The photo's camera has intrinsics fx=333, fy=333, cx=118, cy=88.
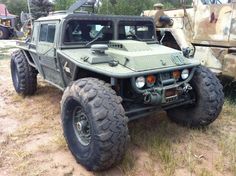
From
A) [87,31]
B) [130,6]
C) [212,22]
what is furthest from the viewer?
[130,6]

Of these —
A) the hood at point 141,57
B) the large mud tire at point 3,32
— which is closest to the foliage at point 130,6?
the large mud tire at point 3,32

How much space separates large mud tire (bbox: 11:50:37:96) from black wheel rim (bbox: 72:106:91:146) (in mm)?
2462

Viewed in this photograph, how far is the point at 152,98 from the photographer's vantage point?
368cm

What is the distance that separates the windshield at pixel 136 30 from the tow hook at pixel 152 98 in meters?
1.43

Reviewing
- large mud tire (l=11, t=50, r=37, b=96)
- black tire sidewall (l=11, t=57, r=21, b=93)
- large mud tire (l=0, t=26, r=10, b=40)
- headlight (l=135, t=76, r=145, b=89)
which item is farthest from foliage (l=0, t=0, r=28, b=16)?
headlight (l=135, t=76, r=145, b=89)

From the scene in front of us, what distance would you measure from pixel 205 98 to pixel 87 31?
1851 millimetres

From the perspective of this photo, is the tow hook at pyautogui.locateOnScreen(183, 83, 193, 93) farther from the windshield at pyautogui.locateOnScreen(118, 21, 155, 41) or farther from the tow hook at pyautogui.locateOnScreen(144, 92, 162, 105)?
the windshield at pyautogui.locateOnScreen(118, 21, 155, 41)

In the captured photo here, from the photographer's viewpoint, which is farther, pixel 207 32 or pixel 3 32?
pixel 3 32

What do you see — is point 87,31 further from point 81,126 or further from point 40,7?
point 40,7

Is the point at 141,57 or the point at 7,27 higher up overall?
the point at 141,57

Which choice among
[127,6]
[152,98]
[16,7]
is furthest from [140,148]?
[16,7]

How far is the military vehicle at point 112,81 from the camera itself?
132 inches

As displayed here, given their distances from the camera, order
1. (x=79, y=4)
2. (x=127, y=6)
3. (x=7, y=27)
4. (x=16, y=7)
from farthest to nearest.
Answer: (x=16, y=7) < (x=7, y=27) < (x=127, y=6) < (x=79, y=4)

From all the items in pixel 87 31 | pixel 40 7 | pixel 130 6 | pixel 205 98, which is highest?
pixel 40 7
